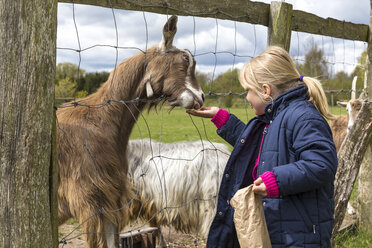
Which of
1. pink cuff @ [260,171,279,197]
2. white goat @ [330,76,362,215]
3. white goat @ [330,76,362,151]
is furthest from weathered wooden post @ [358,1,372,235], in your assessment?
pink cuff @ [260,171,279,197]

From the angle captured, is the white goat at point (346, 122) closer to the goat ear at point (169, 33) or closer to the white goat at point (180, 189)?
the white goat at point (180, 189)

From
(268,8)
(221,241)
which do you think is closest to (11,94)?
(221,241)

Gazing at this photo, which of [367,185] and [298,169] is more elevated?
[298,169]

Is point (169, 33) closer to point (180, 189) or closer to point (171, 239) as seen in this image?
point (180, 189)

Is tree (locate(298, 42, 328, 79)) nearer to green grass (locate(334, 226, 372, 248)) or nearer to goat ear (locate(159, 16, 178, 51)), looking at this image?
goat ear (locate(159, 16, 178, 51))

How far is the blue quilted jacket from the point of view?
195 centimetres

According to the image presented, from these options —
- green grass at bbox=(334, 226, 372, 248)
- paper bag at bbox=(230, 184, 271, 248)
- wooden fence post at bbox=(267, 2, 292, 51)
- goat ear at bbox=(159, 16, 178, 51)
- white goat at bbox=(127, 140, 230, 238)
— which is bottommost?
green grass at bbox=(334, 226, 372, 248)

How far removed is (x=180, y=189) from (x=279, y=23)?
215cm

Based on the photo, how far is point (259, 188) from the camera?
199 centimetres

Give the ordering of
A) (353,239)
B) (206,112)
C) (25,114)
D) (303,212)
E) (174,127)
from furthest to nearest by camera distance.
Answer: (174,127)
(353,239)
(206,112)
(303,212)
(25,114)

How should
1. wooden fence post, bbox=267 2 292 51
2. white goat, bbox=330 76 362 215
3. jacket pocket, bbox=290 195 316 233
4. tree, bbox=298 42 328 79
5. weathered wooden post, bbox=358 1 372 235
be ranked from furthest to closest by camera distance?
white goat, bbox=330 76 362 215, weathered wooden post, bbox=358 1 372 235, tree, bbox=298 42 328 79, wooden fence post, bbox=267 2 292 51, jacket pocket, bbox=290 195 316 233

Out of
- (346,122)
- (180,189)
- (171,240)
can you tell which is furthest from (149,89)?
(346,122)

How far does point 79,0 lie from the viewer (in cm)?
236

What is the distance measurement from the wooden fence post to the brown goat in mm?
780
